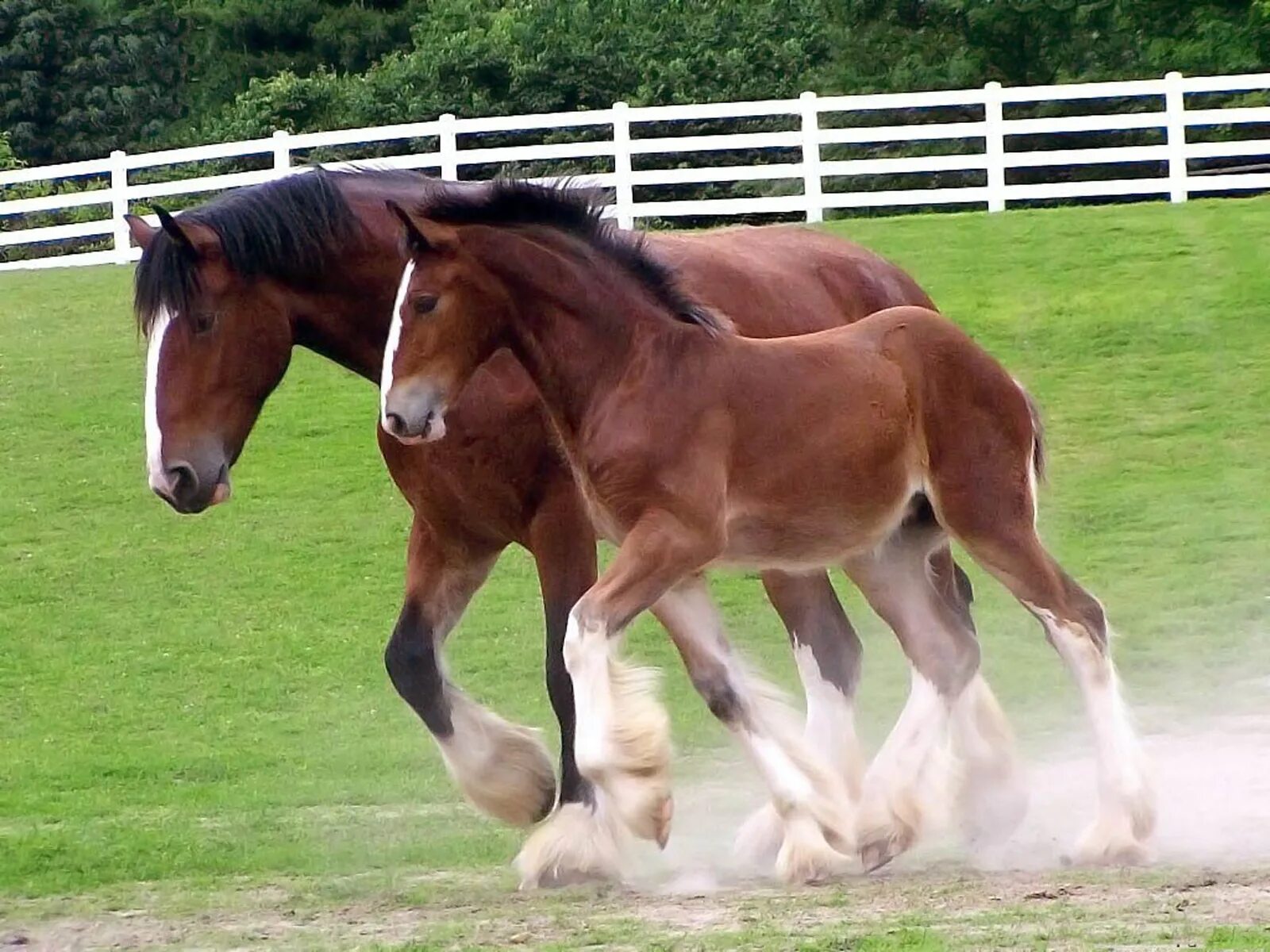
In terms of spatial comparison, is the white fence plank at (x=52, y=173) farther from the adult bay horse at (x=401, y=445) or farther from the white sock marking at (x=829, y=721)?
the white sock marking at (x=829, y=721)

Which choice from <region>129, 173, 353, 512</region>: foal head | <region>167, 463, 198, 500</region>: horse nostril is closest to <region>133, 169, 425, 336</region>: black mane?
<region>129, 173, 353, 512</region>: foal head

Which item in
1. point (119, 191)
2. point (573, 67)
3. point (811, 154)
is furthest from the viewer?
point (573, 67)

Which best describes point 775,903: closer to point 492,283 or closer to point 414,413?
point 414,413

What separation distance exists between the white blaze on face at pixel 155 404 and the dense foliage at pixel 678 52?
2674cm

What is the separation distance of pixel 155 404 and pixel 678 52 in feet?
94.4

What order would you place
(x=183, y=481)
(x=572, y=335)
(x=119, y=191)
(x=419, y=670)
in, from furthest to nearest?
(x=119, y=191)
(x=419, y=670)
(x=183, y=481)
(x=572, y=335)

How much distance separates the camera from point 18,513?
15.1 m

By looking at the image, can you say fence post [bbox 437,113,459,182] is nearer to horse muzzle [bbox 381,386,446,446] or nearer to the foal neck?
the foal neck

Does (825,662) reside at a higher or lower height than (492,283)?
lower

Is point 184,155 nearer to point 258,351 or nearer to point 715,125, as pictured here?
point 715,125

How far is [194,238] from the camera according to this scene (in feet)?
21.3

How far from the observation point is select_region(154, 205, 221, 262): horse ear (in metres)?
6.34

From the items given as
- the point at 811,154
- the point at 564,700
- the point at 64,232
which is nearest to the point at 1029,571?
the point at 564,700

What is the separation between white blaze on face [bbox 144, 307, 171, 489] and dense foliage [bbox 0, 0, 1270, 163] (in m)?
26.7
